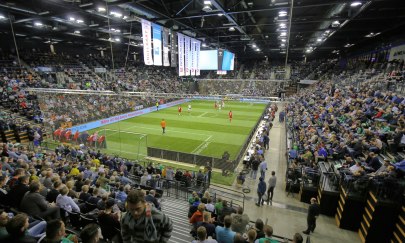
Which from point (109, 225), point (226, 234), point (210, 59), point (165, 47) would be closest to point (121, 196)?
point (109, 225)

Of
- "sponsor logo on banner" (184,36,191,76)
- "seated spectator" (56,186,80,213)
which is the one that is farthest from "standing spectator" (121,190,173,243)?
"sponsor logo on banner" (184,36,191,76)

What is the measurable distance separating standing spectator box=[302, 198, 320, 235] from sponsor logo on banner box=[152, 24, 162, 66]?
1126cm

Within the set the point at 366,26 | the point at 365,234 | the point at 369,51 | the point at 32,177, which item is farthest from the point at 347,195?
the point at 369,51

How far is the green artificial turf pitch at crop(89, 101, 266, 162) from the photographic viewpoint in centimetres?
1900

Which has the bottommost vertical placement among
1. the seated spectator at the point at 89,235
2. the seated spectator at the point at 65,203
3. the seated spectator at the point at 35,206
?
the seated spectator at the point at 65,203

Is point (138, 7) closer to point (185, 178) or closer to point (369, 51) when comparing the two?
point (185, 178)

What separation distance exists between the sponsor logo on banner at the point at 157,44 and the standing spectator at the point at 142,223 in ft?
41.2

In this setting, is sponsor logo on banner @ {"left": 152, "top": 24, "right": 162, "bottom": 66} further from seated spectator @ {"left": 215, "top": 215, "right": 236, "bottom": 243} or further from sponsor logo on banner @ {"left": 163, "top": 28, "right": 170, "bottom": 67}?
seated spectator @ {"left": 215, "top": 215, "right": 236, "bottom": 243}

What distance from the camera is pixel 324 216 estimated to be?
30.8ft

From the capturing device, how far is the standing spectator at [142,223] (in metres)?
2.26

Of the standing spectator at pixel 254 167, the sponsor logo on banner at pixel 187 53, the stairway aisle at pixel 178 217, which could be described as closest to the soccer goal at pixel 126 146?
the sponsor logo on banner at pixel 187 53

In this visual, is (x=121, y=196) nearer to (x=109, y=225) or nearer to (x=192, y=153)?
(x=109, y=225)

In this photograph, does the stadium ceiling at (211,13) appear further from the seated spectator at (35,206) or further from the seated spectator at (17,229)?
the seated spectator at (17,229)

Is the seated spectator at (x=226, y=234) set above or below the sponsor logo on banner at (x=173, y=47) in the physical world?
below
